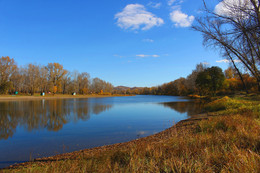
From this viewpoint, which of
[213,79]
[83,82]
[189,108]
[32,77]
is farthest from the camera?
[83,82]

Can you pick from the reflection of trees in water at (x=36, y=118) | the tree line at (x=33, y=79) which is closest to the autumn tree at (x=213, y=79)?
the reflection of trees in water at (x=36, y=118)

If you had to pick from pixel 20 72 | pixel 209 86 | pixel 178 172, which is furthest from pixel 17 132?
pixel 20 72

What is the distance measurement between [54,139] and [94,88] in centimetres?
10303

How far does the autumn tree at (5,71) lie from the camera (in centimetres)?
4538

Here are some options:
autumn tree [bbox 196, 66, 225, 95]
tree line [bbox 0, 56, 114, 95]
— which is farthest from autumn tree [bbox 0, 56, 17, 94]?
autumn tree [bbox 196, 66, 225, 95]

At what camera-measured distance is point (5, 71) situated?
49.8 metres

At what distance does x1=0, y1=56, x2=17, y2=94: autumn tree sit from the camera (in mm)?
45375

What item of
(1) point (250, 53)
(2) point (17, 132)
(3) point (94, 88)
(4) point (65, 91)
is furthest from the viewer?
(3) point (94, 88)

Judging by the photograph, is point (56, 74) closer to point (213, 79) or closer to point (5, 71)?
point (5, 71)

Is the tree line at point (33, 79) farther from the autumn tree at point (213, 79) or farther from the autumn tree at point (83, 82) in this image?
the autumn tree at point (213, 79)

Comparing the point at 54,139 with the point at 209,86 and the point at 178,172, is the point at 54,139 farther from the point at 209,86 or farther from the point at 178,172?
the point at 209,86

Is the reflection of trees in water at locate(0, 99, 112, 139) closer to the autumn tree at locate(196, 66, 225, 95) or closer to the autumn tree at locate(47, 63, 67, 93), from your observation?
the autumn tree at locate(196, 66, 225, 95)

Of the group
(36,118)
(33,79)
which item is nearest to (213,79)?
(36,118)

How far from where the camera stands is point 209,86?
34250 mm
